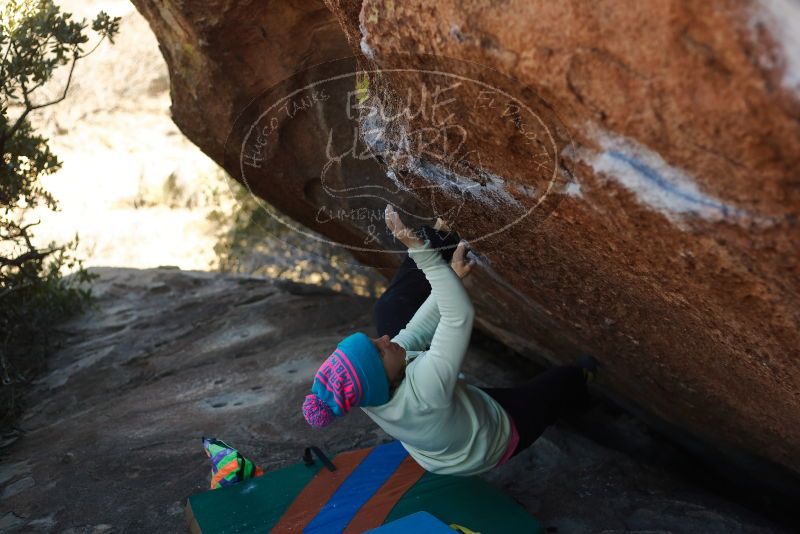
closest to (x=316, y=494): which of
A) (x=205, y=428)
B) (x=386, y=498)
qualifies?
(x=386, y=498)

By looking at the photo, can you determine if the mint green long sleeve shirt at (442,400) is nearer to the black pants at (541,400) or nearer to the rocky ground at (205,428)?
the black pants at (541,400)

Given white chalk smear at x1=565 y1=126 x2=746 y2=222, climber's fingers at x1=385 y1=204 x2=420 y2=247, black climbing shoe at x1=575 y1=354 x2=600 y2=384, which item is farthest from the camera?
black climbing shoe at x1=575 y1=354 x2=600 y2=384

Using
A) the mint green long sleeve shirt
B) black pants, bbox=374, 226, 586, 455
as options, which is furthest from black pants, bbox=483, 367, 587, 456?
the mint green long sleeve shirt

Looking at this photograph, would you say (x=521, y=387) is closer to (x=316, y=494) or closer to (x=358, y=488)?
(x=358, y=488)

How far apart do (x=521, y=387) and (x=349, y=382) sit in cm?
127

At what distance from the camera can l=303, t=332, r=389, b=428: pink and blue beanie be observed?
9.82 ft

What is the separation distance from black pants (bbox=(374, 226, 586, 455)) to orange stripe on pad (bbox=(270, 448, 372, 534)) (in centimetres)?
67

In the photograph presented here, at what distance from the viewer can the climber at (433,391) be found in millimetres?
2986

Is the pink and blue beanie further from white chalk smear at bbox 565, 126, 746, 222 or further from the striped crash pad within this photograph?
white chalk smear at bbox 565, 126, 746, 222

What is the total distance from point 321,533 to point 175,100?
10.8ft

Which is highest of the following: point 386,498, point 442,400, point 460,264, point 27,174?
point 27,174

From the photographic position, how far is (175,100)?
5418mm

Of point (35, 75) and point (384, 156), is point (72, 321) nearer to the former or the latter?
point (35, 75)

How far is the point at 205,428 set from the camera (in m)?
4.68
